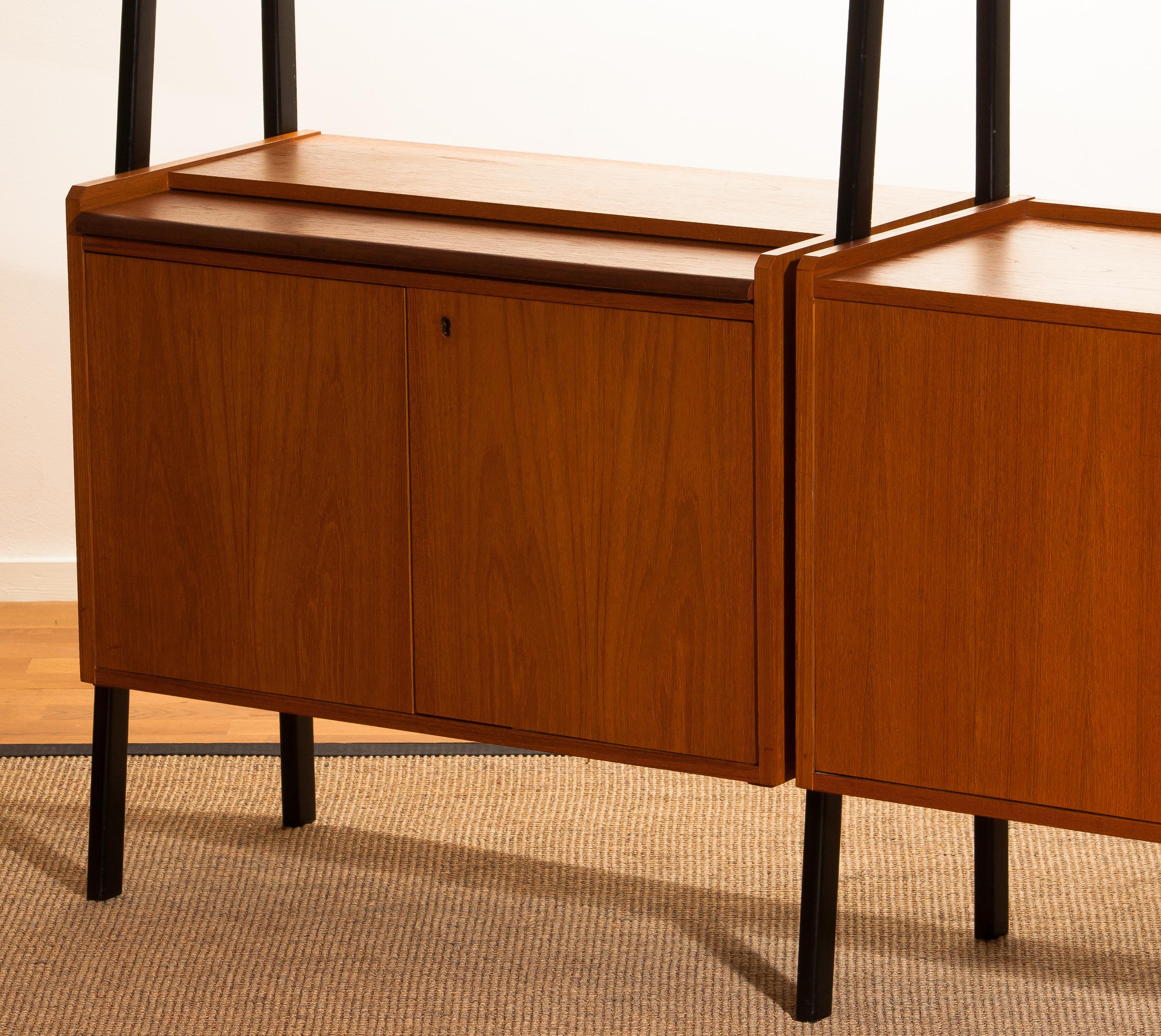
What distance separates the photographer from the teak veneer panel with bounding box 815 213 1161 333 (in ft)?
5.44

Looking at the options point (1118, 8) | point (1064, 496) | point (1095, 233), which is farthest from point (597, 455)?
point (1118, 8)

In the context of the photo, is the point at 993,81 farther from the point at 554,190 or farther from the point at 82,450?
the point at 82,450

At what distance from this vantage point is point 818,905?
1.92 metres

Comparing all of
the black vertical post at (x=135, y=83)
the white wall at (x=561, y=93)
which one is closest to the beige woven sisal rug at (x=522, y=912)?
the black vertical post at (x=135, y=83)

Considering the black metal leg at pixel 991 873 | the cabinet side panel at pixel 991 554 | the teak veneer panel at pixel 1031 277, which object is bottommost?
the black metal leg at pixel 991 873

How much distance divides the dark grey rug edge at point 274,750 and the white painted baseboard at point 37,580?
69cm

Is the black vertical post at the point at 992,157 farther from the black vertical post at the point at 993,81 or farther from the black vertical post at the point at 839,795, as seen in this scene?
the black vertical post at the point at 839,795

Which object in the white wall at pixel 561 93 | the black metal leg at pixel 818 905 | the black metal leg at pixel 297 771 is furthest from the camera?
the white wall at pixel 561 93

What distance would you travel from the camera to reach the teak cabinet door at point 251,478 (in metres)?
1.97

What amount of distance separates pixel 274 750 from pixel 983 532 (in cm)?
130

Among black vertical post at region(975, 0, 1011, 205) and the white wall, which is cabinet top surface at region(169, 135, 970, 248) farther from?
the white wall

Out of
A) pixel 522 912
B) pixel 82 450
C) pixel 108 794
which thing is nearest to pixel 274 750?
pixel 108 794

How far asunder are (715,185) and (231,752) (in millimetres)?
1110

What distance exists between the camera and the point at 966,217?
6.47ft
